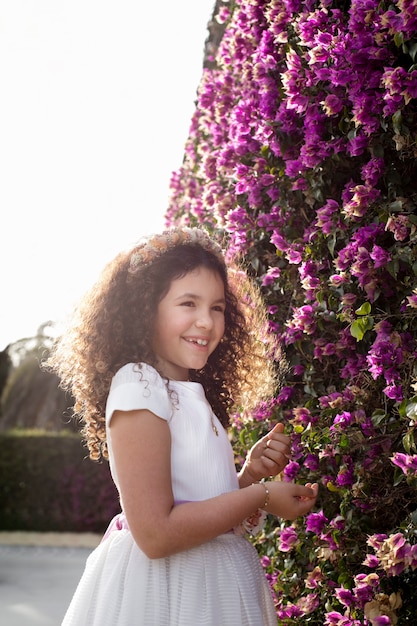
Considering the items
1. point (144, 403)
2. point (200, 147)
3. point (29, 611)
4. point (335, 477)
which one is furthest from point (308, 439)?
point (29, 611)

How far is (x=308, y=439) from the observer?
210 centimetres

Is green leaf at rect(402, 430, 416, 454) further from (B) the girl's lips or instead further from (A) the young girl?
(B) the girl's lips

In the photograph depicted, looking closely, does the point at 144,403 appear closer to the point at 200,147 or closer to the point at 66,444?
the point at 200,147

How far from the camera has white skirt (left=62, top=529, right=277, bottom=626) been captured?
5.30 feet

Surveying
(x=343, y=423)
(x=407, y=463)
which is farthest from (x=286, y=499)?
(x=343, y=423)

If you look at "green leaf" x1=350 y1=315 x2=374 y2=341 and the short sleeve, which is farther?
"green leaf" x1=350 y1=315 x2=374 y2=341

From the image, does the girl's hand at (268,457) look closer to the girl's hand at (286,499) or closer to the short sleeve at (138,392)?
the girl's hand at (286,499)

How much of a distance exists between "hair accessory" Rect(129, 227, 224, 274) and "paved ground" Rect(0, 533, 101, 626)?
12.9 ft

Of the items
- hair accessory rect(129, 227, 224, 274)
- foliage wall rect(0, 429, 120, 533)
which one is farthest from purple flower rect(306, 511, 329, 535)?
foliage wall rect(0, 429, 120, 533)

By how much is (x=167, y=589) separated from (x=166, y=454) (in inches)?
11.4

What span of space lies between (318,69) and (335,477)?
110cm

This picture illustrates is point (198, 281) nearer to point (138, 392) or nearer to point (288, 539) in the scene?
point (138, 392)

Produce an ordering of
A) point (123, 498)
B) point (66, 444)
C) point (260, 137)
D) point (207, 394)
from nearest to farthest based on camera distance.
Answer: point (123, 498), point (207, 394), point (260, 137), point (66, 444)

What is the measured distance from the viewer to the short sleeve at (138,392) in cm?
162
